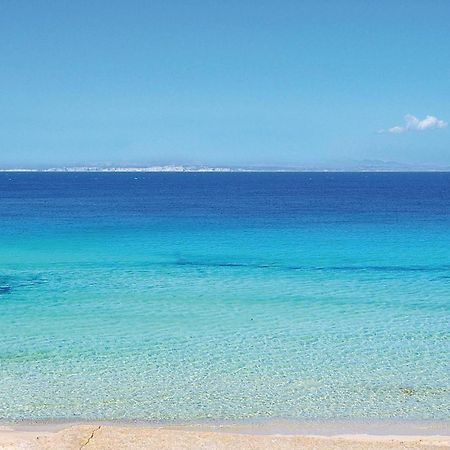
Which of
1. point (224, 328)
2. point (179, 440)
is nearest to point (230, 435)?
point (179, 440)

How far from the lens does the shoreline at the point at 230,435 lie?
13.4 metres

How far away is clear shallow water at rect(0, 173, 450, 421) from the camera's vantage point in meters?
16.0

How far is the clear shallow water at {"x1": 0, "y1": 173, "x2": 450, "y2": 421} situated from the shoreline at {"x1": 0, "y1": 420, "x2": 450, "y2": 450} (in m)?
0.49

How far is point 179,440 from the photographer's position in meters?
13.7

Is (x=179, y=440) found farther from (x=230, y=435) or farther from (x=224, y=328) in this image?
(x=224, y=328)

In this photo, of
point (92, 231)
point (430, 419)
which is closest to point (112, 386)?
point (430, 419)

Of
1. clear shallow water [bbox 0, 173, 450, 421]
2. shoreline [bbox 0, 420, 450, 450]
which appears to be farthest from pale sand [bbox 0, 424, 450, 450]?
clear shallow water [bbox 0, 173, 450, 421]

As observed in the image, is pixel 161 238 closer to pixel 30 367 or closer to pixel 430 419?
pixel 30 367

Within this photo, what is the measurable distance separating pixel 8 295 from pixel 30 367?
9.83 m

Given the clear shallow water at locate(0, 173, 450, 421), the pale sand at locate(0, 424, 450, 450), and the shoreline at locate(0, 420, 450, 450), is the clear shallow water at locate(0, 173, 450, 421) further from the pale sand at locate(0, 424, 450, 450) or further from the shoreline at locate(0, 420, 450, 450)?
the pale sand at locate(0, 424, 450, 450)

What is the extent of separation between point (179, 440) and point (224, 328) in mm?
8885

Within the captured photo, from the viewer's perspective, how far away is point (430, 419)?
1493 centimetres

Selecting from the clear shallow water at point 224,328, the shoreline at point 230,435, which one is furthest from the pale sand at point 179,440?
the clear shallow water at point 224,328

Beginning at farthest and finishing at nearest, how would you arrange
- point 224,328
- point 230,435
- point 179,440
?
point 224,328 → point 230,435 → point 179,440
